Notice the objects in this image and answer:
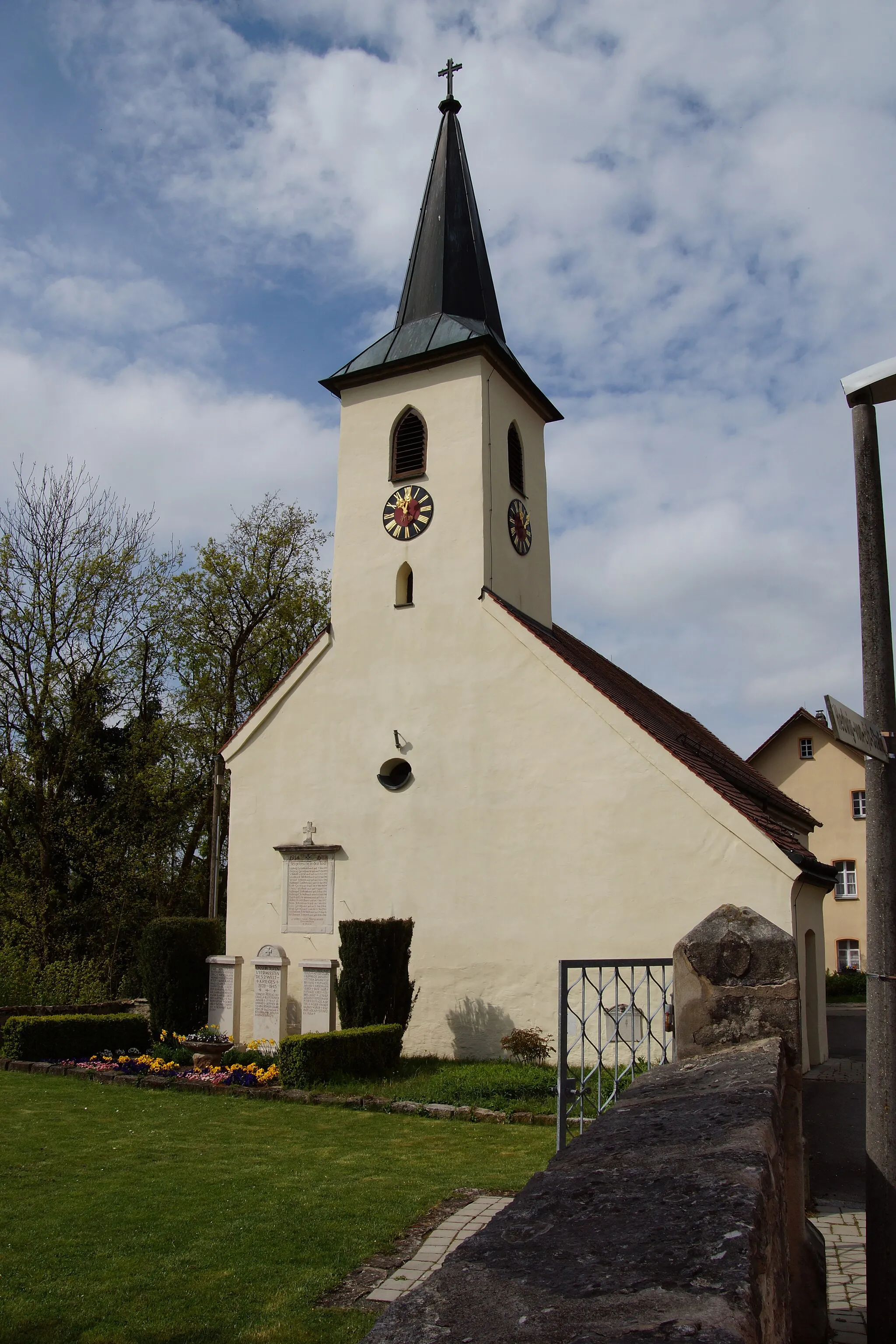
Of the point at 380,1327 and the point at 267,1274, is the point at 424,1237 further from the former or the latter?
the point at 380,1327

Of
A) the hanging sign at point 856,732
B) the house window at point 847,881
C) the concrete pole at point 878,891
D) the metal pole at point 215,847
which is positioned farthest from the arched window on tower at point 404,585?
the house window at point 847,881

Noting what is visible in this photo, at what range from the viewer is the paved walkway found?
17.3 feet

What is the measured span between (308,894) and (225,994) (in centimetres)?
207

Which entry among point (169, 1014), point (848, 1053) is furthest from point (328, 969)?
point (848, 1053)

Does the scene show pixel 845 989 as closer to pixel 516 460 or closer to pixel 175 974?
pixel 516 460

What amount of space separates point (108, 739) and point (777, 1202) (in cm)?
2916

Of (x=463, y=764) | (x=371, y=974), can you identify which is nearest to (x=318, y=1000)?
(x=371, y=974)

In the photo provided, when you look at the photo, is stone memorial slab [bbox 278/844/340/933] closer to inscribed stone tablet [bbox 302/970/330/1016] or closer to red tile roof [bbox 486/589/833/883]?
inscribed stone tablet [bbox 302/970/330/1016]

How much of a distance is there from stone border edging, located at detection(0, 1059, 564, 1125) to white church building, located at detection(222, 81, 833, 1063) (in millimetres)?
2901

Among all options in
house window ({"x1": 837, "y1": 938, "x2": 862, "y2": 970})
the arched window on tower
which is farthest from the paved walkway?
house window ({"x1": 837, "y1": 938, "x2": 862, "y2": 970})

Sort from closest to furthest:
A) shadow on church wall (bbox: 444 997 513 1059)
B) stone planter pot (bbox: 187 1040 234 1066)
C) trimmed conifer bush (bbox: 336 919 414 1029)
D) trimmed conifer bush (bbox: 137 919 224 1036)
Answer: trimmed conifer bush (bbox: 336 919 414 1029)
stone planter pot (bbox: 187 1040 234 1066)
shadow on church wall (bbox: 444 997 513 1059)
trimmed conifer bush (bbox: 137 919 224 1036)

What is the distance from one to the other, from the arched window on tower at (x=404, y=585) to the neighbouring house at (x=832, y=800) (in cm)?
2039

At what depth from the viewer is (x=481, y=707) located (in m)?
16.1

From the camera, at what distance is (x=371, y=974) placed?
14.6 metres
